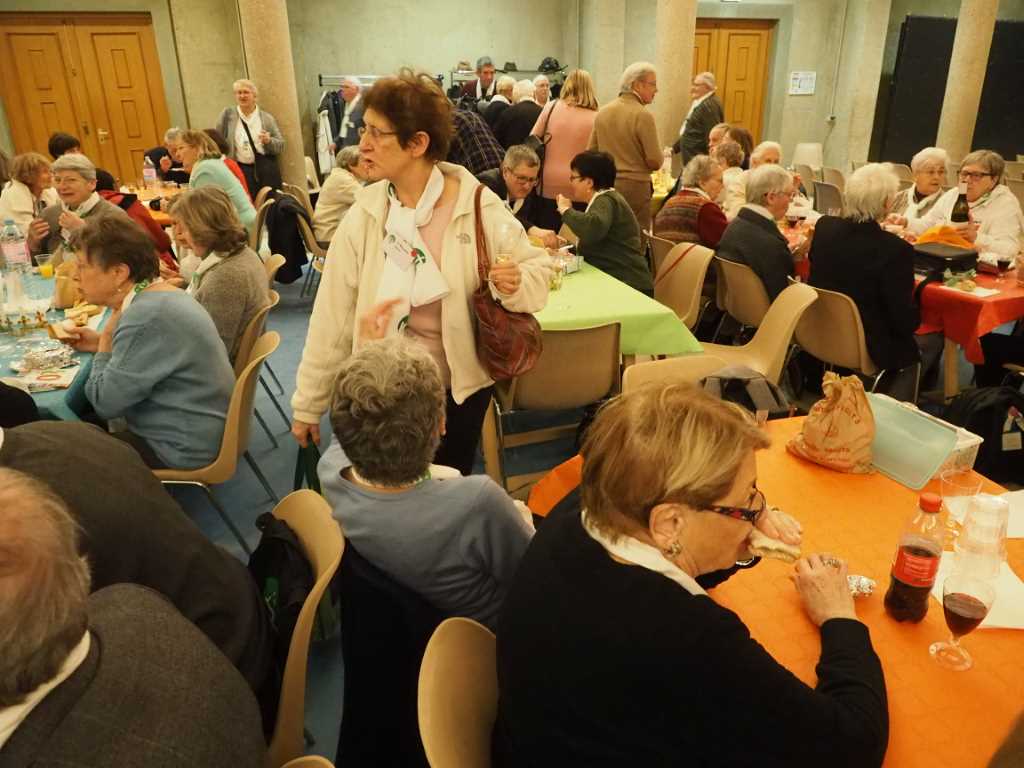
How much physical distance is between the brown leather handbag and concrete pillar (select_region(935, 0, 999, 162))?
957 cm

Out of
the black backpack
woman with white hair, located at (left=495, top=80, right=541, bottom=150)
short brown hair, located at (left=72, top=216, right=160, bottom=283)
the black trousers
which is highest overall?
woman with white hair, located at (left=495, top=80, right=541, bottom=150)

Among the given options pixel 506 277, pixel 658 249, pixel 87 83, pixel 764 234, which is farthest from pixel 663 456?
pixel 87 83

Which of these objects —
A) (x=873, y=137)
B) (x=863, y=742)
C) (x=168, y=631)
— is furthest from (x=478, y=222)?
(x=873, y=137)

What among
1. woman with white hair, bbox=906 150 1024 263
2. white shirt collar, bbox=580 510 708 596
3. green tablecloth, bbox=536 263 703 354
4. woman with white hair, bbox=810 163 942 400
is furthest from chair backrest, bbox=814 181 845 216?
white shirt collar, bbox=580 510 708 596

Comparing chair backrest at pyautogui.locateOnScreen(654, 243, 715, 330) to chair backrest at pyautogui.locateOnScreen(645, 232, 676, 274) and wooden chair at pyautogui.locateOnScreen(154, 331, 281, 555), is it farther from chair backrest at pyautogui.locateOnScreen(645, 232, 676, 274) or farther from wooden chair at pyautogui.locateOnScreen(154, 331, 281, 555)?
wooden chair at pyautogui.locateOnScreen(154, 331, 281, 555)

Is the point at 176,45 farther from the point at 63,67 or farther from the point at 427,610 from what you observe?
the point at 427,610

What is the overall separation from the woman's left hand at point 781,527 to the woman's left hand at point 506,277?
39.3 inches

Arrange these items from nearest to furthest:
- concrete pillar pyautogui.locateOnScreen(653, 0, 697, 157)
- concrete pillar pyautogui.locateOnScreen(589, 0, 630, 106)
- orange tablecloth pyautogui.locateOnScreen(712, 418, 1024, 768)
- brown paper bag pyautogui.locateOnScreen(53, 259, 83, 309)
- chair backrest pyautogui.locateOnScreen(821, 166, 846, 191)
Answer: orange tablecloth pyautogui.locateOnScreen(712, 418, 1024, 768)
brown paper bag pyautogui.locateOnScreen(53, 259, 83, 309)
chair backrest pyautogui.locateOnScreen(821, 166, 846, 191)
concrete pillar pyautogui.locateOnScreen(653, 0, 697, 157)
concrete pillar pyautogui.locateOnScreen(589, 0, 630, 106)

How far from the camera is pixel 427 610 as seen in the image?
1.50 metres

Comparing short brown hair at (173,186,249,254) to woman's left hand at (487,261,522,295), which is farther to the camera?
short brown hair at (173,186,249,254)

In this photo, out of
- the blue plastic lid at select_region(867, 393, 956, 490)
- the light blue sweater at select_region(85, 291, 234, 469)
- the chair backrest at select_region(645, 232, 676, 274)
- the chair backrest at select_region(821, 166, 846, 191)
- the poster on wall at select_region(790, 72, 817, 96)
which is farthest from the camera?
the poster on wall at select_region(790, 72, 817, 96)

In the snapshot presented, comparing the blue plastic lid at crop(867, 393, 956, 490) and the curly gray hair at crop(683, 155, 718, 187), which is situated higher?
the curly gray hair at crop(683, 155, 718, 187)

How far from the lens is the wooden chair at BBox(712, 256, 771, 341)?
12.7 ft

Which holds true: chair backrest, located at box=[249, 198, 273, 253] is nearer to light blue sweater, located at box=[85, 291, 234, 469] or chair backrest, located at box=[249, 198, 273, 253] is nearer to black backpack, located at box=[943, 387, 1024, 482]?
light blue sweater, located at box=[85, 291, 234, 469]
